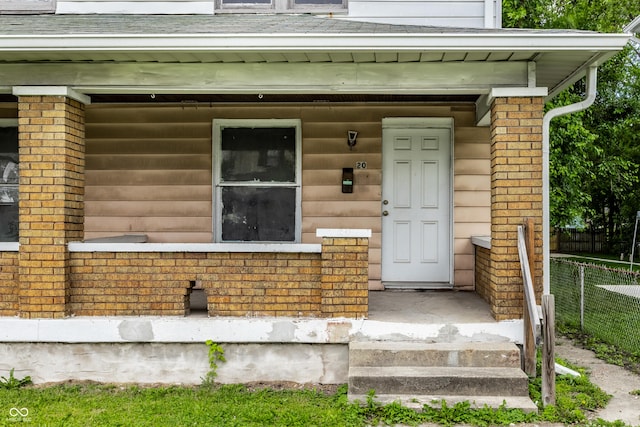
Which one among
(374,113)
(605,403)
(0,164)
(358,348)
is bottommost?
(605,403)

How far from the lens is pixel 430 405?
13.8 ft

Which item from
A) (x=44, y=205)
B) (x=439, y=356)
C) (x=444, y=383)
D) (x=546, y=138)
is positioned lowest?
(x=444, y=383)

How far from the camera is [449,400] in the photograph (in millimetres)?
4250

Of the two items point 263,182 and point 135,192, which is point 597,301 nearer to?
point 263,182

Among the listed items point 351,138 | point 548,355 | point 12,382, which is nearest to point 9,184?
point 12,382

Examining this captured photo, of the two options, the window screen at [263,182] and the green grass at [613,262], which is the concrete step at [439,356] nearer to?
the window screen at [263,182]

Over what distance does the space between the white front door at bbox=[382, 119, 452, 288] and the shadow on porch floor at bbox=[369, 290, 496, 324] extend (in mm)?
337

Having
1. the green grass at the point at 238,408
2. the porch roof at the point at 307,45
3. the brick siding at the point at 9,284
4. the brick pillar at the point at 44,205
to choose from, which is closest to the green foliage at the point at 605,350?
the green grass at the point at 238,408

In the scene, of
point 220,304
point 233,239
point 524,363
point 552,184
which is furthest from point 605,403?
point 552,184

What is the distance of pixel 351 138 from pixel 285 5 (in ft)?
5.75

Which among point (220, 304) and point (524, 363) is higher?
point (220, 304)

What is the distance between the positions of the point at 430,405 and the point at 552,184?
9.70m

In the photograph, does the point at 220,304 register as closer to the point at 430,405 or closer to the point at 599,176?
the point at 430,405

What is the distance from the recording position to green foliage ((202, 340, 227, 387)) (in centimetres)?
475
